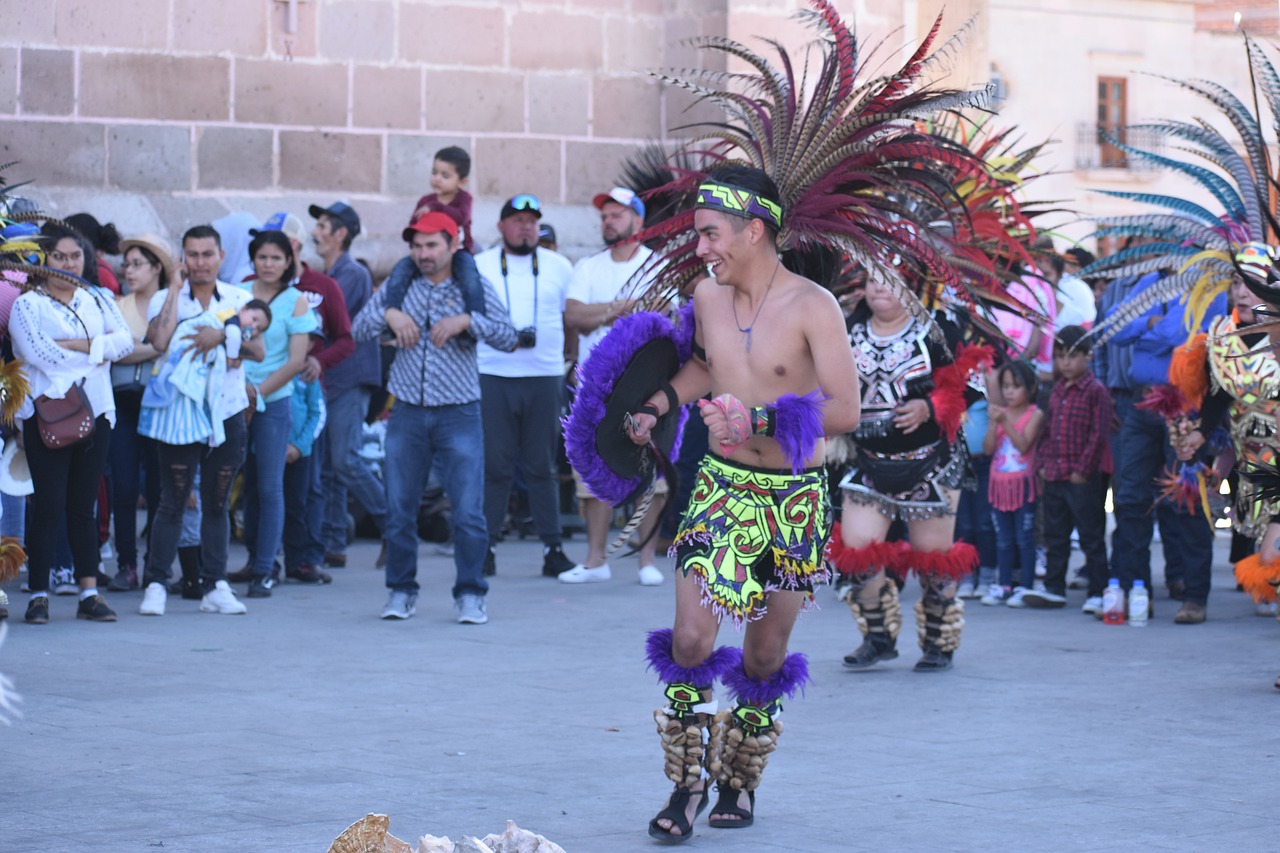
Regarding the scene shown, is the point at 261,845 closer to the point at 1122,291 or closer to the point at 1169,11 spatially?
the point at 1122,291

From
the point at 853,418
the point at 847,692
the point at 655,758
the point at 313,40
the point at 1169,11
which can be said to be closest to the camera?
the point at 853,418

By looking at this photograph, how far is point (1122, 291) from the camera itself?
35.9ft

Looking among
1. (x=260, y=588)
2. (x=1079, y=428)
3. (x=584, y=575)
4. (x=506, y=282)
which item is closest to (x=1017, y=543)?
(x=1079, y=428)

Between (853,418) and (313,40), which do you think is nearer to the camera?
(853,418)

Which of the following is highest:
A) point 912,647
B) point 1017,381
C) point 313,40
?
point 313,40

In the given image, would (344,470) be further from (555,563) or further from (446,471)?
(446,471)

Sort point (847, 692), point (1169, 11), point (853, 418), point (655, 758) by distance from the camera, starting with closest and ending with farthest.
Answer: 1. point (853, 418)
2. point (655, 758)
3. point (847, 692)
4. point (1169, 11)

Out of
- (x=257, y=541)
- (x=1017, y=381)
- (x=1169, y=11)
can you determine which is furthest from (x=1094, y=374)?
(x=1169, y=11)

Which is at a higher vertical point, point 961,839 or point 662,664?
point 662,664

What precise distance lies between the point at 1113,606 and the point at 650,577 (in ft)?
9.22

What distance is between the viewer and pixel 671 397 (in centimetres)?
609

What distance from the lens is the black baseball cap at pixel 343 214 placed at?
39.5 feet

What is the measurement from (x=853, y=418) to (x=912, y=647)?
3765mm

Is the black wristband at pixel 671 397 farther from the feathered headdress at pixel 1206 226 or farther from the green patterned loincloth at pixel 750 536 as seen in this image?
the feathered headdress at pixel 1206 226
